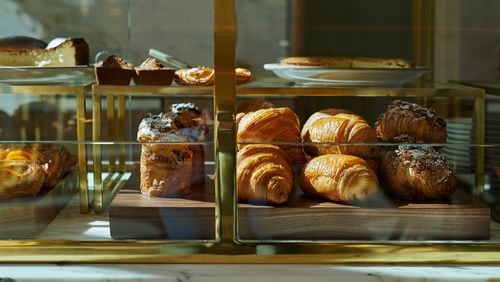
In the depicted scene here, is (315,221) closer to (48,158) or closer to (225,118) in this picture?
(225,118)

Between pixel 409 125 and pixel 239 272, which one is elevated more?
pixel 409 125

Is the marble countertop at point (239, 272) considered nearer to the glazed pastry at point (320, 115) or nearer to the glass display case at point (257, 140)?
the glass display case at point (257, 140)

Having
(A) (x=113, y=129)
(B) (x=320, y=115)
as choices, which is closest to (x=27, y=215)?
(A) (x=113, y=129)

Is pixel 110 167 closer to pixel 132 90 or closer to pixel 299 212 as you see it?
pixel 132 90

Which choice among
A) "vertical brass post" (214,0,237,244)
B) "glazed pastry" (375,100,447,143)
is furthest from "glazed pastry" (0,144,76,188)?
"glazed pastry" (375,100,447,143)

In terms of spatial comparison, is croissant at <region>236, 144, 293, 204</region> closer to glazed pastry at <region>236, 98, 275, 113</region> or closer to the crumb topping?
glazed pastry at <region>236, 98, 275, 113</region>

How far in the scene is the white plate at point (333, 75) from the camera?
3.28ft

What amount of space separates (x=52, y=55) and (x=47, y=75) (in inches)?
1.3

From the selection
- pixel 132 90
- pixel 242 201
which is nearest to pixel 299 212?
pixel 242 201

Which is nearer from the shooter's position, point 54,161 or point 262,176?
point 262,176

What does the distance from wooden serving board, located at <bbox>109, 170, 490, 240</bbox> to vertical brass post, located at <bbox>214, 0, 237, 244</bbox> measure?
20 mm

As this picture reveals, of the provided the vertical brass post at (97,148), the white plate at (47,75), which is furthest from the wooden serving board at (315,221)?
the white plate at (47,75)

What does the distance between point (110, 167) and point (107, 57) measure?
0.53ft

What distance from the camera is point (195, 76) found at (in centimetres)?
99
